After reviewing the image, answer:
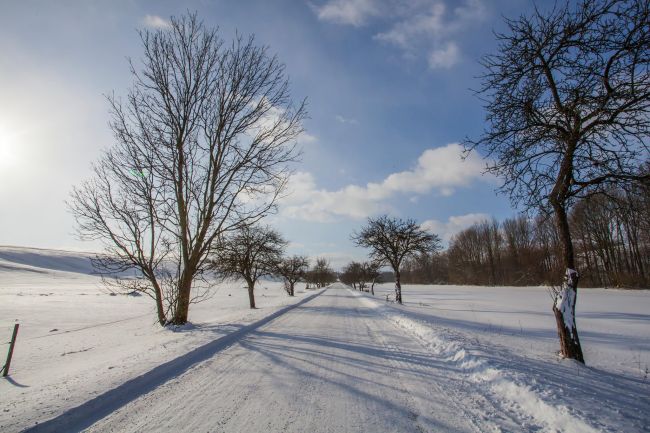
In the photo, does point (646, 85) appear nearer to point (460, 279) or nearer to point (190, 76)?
point (190, 76)

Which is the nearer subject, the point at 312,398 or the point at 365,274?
the point at 312,398

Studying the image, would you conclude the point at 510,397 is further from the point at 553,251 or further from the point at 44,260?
the point at 44,260

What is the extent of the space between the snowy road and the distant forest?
98.4 inches

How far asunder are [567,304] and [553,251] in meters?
19.6

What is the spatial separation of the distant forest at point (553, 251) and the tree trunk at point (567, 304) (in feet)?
2.03

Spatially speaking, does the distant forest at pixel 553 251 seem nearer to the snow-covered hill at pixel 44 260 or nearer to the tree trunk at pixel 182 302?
the tree trunk at pixel 182 302

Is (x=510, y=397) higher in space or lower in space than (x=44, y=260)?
lower

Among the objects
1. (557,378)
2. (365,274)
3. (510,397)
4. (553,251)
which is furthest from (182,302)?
(365,274)

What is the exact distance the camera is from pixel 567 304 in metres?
6.34

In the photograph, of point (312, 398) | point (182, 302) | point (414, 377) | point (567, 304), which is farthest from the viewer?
point (182, 302)

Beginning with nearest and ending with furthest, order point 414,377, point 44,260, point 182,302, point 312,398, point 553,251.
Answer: point 312,398 < point 414,377 < point 182,302 < point 553,251 < point 44,260

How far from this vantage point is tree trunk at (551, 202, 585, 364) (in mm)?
6316

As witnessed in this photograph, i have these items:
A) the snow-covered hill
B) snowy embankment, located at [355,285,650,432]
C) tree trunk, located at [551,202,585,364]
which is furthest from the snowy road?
the snow-covered hill

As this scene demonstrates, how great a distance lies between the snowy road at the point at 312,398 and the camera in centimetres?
346
